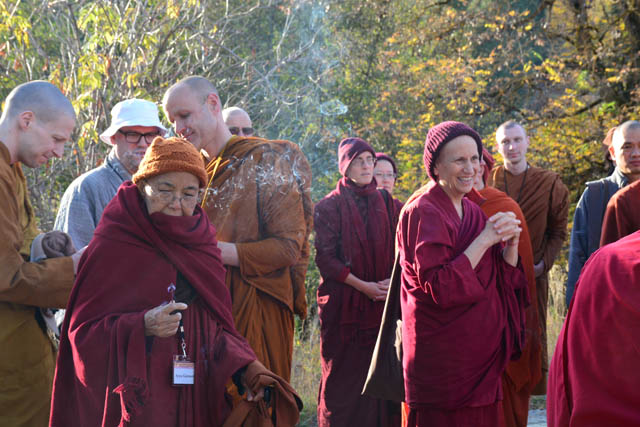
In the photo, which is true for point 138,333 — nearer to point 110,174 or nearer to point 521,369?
point 110,174

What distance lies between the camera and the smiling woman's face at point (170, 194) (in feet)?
10.7

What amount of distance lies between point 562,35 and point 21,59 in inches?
358

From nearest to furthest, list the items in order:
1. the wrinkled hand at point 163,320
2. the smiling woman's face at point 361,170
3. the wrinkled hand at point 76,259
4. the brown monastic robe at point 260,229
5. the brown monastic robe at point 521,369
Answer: the wrinkled hand at point 163,320 < the wrinkled hand at point 76,259 < the brown monastic robe at point 260,229 < the brown monastic robe at point 521,369 < the smiling woman's face at point 361,170

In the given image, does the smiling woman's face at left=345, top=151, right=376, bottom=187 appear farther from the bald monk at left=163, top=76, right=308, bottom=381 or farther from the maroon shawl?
the maroon shawl

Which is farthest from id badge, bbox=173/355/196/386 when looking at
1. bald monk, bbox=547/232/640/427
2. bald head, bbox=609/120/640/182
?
bald head, bbox=609/120/640/182

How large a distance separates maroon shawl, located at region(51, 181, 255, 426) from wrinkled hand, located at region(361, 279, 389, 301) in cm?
274

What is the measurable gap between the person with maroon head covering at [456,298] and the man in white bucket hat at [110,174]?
1654mm

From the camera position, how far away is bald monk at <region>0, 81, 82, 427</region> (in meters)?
3.65

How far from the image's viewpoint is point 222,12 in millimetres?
13656

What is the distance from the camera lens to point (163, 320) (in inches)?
121

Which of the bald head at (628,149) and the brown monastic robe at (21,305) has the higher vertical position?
the bald head at (628,149)

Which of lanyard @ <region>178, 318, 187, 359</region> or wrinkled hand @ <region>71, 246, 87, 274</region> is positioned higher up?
wrinkled hand @ <region>71, 246, 87, 274</region>

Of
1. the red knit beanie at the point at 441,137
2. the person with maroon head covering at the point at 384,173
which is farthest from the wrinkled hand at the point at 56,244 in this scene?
the person with maroon head covering at the point at 384,173

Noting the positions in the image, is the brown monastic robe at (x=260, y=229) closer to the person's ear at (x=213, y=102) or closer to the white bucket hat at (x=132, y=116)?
the person's ear at (x=213, y=102)
